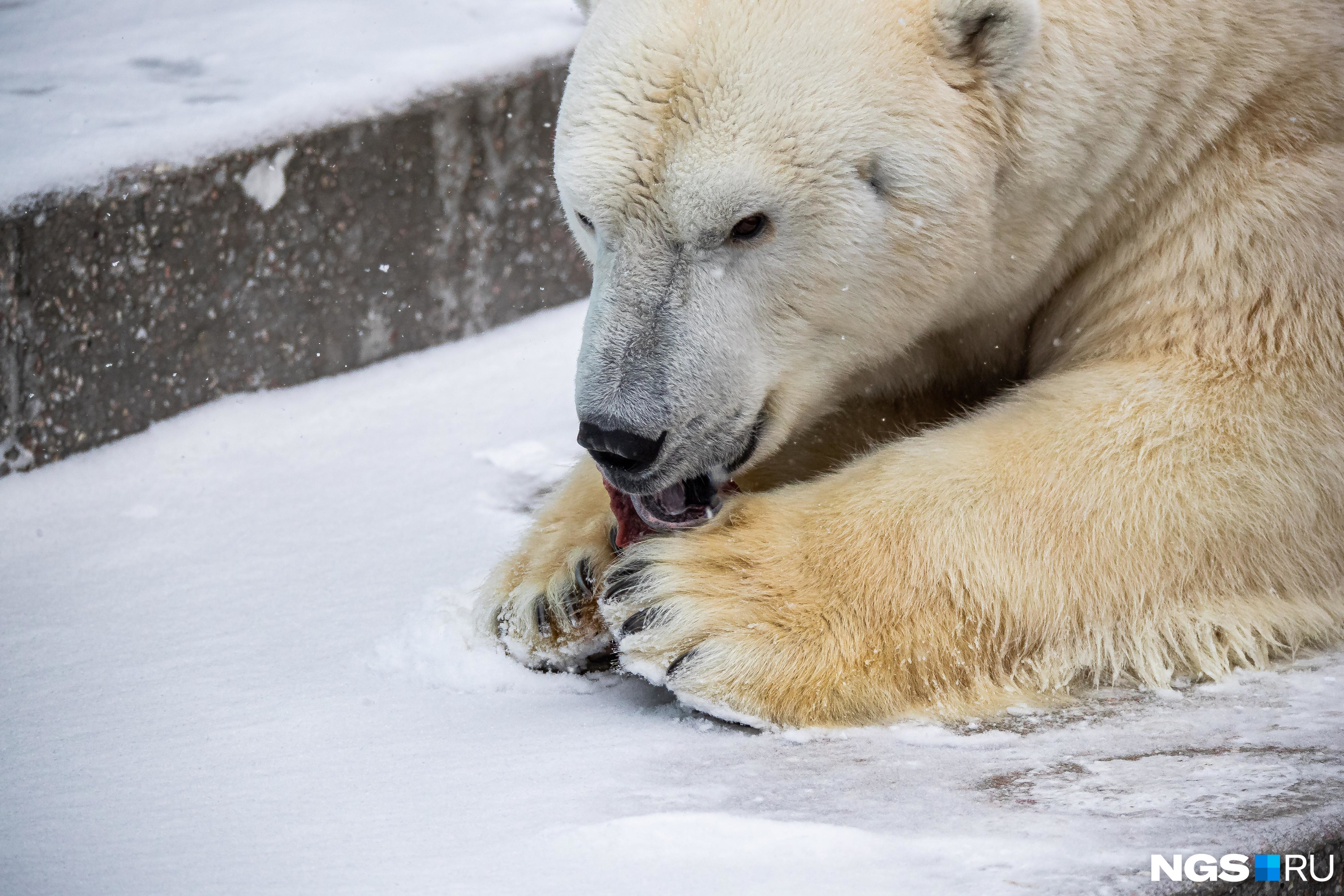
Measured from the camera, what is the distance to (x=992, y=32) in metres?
1.93

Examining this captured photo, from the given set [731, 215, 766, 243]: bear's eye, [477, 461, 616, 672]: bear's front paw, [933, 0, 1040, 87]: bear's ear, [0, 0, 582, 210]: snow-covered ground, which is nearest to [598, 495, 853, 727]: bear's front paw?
[477, 461, 616, 672]: bear's front paw

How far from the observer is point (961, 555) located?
1910mm

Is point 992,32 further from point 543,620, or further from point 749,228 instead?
point 543,620

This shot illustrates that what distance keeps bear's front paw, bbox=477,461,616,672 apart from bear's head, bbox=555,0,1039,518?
259 mm

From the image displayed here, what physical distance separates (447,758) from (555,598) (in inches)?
18.3

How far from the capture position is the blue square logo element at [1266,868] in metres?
1.29

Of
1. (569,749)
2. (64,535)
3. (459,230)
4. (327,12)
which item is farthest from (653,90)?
(327,12)

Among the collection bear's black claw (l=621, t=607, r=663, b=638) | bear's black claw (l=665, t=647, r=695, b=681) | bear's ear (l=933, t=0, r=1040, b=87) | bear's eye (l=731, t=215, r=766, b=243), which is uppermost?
bear's ear (l=933, t=0, r=1040, b=87)

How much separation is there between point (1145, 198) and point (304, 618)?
1.66 m

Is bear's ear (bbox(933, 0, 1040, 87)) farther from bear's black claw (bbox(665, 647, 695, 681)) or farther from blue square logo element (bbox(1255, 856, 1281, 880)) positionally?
blue square logo element (bbox(1255, 856, 1281, 880))

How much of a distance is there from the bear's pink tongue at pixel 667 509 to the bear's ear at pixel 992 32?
79 cm

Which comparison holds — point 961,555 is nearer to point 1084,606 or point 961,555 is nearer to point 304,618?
point 1084,606

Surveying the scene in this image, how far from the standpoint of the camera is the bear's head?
1.87 m
